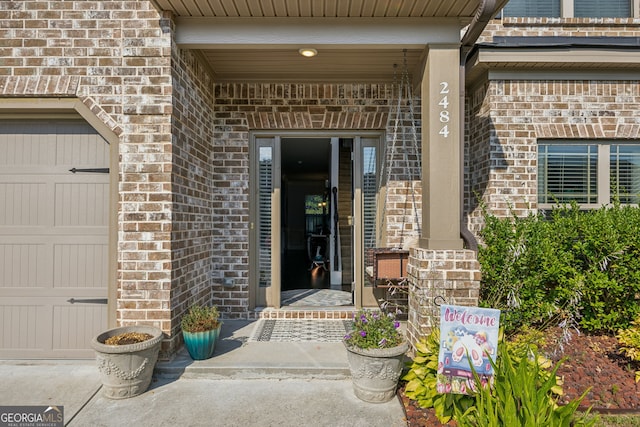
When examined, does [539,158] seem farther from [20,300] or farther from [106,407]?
[20,300]

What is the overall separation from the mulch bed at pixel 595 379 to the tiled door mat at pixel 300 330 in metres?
1.15

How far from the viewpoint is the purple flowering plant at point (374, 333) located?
2.81 m

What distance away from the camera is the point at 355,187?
474 cm

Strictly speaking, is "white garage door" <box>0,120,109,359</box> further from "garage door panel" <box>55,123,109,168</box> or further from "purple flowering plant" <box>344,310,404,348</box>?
"purple flowering plant" <box>344,310,404,348</box>

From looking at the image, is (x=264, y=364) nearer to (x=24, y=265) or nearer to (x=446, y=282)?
(x=446, y=282)

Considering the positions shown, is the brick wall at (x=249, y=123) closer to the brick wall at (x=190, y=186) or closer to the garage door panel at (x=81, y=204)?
the brick wall at (x=190, y=186)

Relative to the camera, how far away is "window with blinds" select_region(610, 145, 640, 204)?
4430mm

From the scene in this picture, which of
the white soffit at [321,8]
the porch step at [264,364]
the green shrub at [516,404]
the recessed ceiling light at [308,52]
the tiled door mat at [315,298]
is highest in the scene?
the white soffit at [321,8]

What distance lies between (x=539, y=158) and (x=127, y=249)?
459cm

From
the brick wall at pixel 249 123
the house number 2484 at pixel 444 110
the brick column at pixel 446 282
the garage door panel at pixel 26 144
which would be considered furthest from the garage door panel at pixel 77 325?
the house number 2484 at pixel 444 110

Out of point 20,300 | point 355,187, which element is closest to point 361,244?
point 355,187

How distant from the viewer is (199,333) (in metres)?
3.20

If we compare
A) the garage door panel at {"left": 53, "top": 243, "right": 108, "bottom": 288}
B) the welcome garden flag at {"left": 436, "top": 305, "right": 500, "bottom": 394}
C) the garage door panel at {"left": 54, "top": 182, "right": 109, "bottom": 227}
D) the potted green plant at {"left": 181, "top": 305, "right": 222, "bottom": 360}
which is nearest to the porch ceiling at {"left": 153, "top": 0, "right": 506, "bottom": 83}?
the garage door panel at {"left": 54, "top": 182, "right": 109, "bottom": 227}

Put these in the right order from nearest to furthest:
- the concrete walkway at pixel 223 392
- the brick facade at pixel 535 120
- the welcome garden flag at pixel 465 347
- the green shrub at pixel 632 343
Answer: the welcome garden flag at pixel 465 347, the concrete walkway at pixel 223 392, the green shrub at pixel 632 343, the brick facade at pixel 535 120
